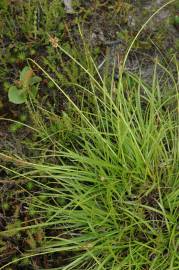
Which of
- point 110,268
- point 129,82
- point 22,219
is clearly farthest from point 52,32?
point 110,268

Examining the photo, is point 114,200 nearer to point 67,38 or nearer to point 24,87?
point 24,87

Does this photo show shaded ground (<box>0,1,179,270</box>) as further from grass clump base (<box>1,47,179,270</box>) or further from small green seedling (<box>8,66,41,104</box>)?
grass clump base (<box>1,47,179,270</box>)

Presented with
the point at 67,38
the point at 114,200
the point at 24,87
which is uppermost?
the point at 67,38

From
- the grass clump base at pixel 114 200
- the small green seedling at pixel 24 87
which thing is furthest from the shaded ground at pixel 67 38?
the grass clump base at pixel 114 200

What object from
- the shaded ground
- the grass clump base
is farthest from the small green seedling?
the grass clump base

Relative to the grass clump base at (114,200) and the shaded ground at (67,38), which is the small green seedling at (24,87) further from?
the grass clump base at (114,200)

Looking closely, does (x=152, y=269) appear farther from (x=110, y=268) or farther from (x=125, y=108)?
(x=125, y=108)

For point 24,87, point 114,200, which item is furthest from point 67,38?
point 114,200

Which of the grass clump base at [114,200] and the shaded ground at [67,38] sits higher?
the shaded ground at [67,38]

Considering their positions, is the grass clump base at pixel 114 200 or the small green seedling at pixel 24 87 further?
the small green seedling at pixel 24 87
